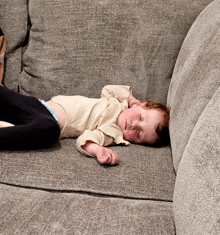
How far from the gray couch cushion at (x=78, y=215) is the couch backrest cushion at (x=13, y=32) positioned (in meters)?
0.89

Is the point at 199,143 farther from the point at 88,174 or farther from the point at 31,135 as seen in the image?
the point at 31,135

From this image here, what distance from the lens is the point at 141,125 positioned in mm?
1229

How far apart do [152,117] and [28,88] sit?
70 centimetres

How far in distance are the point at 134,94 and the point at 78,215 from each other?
0.86 meters

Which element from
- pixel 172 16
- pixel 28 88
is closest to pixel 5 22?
pixel 28 88

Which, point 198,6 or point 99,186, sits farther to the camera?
point 198,6

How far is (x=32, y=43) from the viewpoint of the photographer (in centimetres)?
142

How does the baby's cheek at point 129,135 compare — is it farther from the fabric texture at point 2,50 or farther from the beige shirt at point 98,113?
the fabric texture at point 2,50

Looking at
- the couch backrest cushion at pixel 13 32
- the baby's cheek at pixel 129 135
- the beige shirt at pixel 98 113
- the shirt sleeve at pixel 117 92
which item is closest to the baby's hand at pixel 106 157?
the beige shirt at pixel 98 113

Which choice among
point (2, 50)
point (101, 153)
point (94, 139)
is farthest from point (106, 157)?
point (2, 50)

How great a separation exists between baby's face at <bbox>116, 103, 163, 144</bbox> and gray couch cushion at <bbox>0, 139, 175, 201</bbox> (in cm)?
20

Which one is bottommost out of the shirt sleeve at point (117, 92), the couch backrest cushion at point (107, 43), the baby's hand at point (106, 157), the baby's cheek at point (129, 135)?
the baby's cheek at point (129, 135)

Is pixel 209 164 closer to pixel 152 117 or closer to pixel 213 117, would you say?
pixel 213 117

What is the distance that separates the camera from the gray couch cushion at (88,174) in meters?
0.81
